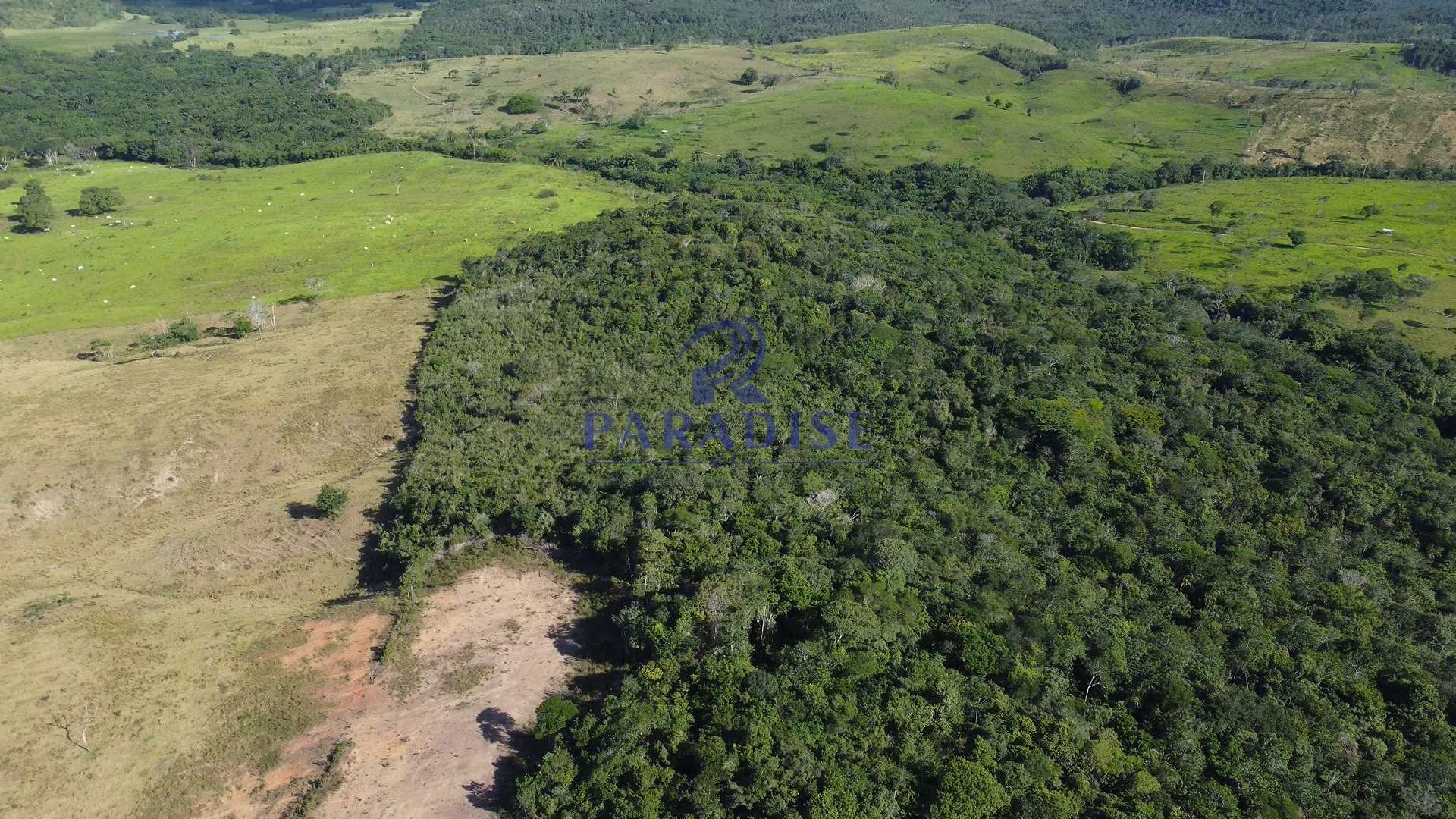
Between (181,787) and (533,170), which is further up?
(533,170)

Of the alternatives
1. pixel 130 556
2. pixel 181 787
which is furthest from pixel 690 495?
pixel 130 556

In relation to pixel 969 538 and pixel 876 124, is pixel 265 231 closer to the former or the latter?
pixel 969 538

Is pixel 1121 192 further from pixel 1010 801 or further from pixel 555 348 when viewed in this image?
pixel 1010 801

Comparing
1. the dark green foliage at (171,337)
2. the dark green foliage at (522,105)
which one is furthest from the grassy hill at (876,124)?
the dark green foliage at (171,337)

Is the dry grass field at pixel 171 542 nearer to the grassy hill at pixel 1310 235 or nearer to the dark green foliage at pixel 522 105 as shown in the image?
the grassy hill at pixel 1310 235

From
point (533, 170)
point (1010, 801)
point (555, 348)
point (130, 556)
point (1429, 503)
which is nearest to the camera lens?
point (1010, 801)

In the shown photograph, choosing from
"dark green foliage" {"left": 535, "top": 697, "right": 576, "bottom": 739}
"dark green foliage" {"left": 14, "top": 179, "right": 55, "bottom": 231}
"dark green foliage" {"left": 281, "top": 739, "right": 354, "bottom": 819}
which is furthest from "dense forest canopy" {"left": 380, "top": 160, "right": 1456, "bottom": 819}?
"dark green foliage" {"left": 14, "top": 179, "right": 55, "bottom": 231}

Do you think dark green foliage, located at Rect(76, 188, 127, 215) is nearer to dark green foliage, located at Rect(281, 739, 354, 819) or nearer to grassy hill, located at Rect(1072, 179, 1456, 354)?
dark green foliage, located at Rect(281, 739, 354, 819)

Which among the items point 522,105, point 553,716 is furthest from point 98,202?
point 553,716
